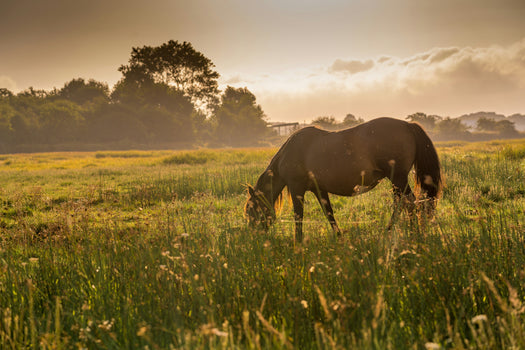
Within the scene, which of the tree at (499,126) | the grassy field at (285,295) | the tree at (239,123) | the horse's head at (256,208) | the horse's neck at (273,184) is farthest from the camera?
the tree at (499,126)

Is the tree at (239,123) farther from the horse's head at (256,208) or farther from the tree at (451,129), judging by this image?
the horse's head at (256,208)

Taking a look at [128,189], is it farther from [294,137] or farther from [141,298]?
[141,298]

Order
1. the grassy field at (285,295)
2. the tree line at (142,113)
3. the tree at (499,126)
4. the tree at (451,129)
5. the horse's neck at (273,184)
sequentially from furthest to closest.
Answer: the tree at (499,126) → the tree at (451,129) → the tree line at (142,113) → the horse's neck at (273,184) → the grassy field at (285,295)

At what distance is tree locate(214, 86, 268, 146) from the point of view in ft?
209

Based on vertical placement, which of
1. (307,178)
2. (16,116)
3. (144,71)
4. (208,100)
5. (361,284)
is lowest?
(361,284)

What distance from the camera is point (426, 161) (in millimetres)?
4730

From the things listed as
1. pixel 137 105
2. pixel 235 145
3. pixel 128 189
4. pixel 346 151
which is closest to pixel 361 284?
pixel 346 151

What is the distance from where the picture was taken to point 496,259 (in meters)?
2.83

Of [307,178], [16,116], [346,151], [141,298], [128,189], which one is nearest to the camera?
[141,298]

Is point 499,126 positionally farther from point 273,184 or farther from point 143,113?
point 273,184

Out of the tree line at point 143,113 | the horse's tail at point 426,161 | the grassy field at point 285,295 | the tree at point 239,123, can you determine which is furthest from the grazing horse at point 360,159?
the tree at point 239,123

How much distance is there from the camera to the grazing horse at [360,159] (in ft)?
15.3

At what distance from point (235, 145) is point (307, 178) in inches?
2394

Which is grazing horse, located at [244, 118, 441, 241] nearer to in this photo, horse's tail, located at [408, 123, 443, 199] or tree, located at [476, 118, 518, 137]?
horse's tail, located at [408, 123, 443, 199]
